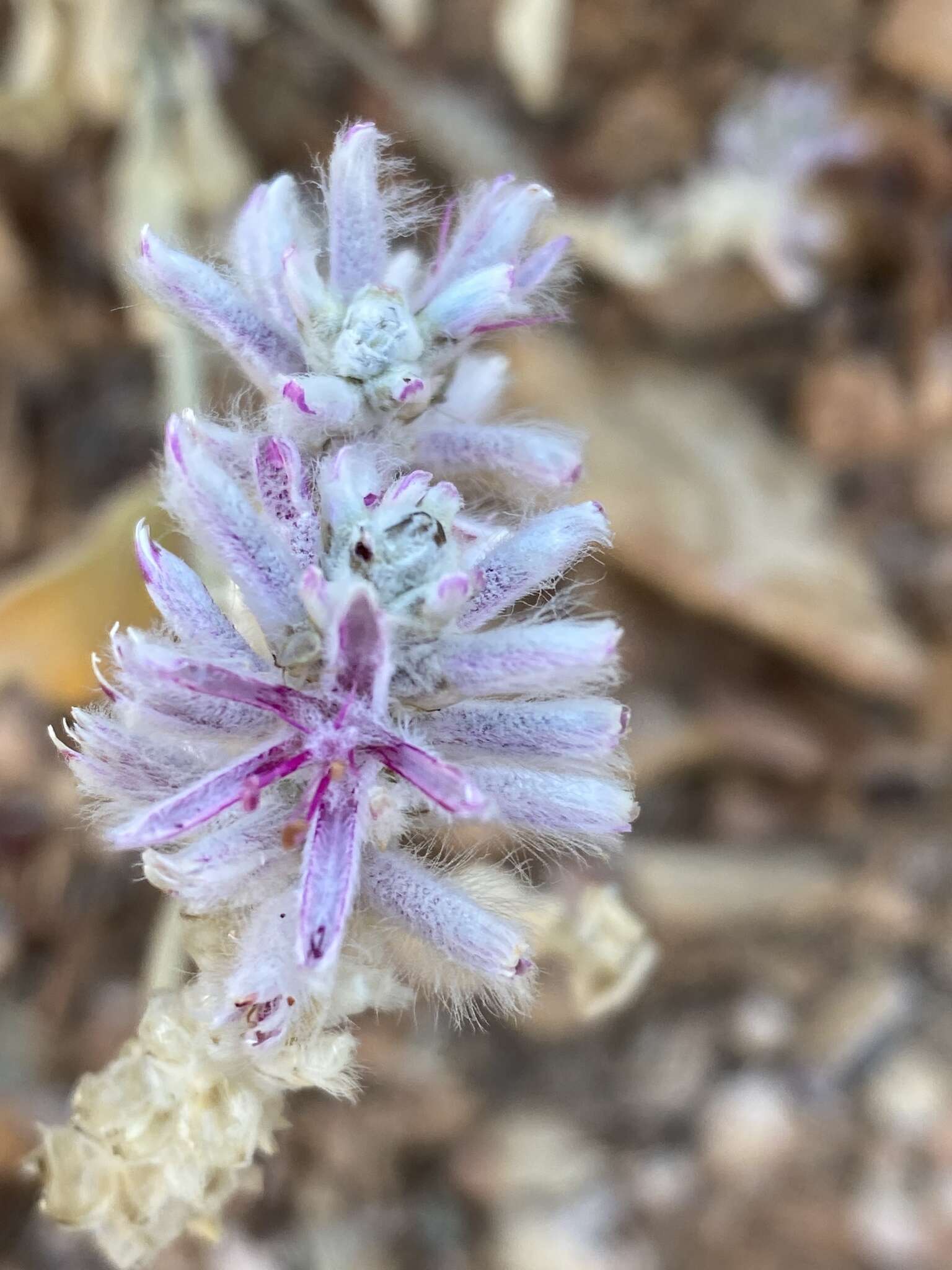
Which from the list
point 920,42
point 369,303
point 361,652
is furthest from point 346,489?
point 920,42

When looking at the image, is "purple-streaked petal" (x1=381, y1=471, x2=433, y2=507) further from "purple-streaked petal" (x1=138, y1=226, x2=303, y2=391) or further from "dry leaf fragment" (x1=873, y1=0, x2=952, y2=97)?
"dry leaf fragment" (x1=873, y1=0, x2=952, y2=97)

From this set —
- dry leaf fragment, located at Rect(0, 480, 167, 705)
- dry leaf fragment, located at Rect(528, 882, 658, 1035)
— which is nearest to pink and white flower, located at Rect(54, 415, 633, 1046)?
dry leaf fragment, located at Rect(528, 882, 658, 1035)

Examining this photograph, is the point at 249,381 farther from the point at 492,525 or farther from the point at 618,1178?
the point at 618,1178

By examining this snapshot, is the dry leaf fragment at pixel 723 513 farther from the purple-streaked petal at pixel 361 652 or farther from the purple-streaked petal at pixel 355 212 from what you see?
the purple-streaked petal at pixel 361 652

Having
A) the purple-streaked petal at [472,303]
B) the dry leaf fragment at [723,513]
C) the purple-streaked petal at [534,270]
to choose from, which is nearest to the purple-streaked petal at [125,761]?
the purple-streaked petal at [472,303]

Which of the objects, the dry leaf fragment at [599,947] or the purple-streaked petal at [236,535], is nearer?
the purple-streaked petal at [236,535]

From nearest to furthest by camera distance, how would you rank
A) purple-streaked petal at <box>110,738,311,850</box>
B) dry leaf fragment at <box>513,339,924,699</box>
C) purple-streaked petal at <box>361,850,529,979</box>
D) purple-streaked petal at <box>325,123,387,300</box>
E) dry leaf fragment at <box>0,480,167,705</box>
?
1. purple-streaked petal at <box>110,738,311,850</box>
2. purple-streaked petal at <box>361,850,529,979</box>
3. purple-streaked petal at <box>325,123,387,300</box>
4. dry leaf fragment at <box>0,480,167,705</box>
5. dry leaf fragment at <box>513,339,924,699</box>
